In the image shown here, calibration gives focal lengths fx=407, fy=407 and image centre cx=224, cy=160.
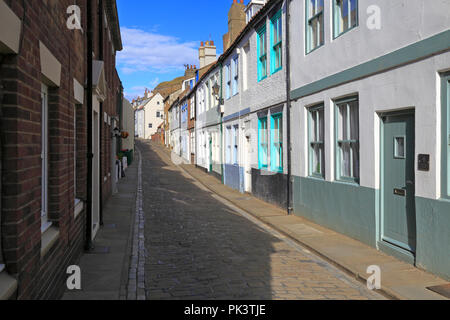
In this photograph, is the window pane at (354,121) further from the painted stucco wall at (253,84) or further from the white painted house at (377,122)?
the painted stucco wall at (253,84)

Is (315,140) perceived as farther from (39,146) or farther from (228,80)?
(228,80)

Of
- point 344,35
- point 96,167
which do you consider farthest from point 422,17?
point 96,167

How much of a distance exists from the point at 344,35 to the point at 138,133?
82.1 meters

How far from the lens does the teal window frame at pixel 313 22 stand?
31.2 ft

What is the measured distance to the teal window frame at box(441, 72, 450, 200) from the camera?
217 inches

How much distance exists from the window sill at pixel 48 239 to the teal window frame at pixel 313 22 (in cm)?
709

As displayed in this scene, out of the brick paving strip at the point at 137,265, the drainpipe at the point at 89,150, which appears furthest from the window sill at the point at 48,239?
the drainpipe at the point at 89,150

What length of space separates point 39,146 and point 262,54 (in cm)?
1106

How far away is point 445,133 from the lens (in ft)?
18.2

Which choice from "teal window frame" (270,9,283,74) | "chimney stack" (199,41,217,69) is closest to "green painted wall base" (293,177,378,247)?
"teal window frame" (270,9,283,74)

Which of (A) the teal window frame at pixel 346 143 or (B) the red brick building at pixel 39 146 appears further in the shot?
(A) the teal window frame at pixel 346 143

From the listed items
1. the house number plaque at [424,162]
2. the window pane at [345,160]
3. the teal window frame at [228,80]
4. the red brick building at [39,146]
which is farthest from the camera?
the teal window frame at [228,80]

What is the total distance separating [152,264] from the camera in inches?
267
